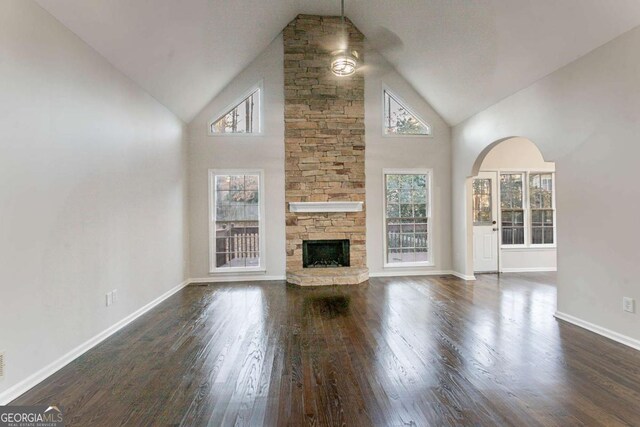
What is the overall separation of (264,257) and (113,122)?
135 inches

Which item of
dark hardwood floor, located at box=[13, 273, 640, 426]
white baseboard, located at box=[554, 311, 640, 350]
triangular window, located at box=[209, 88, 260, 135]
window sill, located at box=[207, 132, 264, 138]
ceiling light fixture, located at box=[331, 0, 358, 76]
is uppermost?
ceiling light fixture, located at box=[331, 0, 358, 76]

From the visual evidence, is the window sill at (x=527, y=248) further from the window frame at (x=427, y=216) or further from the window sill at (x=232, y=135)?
the window sill at (x=232, y=135)

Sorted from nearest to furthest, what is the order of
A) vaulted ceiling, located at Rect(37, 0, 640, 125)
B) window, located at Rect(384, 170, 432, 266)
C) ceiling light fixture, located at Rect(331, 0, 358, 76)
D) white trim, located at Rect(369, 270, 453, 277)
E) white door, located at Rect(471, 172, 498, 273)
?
vaulted ceiling, located at Rect(37, 0, 640, 125)
ceiling light fixture, located at Rect(331, 0, 358, 76)
white trim, located at Rect(369, 270, 453, 277)
window, located at Rect(384, 170, 432, 266)
white door, located at Rect(471, 172, 498, 273)

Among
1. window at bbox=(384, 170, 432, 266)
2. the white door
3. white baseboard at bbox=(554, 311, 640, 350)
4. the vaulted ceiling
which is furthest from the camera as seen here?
the white door

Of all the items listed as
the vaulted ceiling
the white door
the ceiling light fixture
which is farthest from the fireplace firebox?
the vaulted ceiling

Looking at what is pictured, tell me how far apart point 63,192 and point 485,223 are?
270 inches

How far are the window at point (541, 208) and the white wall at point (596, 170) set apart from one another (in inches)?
123

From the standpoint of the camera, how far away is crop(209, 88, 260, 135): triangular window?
621 centimetres

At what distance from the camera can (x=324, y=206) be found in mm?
6137

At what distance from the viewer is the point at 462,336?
3.22 m

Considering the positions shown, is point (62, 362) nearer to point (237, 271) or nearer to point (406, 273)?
point (237, 271)

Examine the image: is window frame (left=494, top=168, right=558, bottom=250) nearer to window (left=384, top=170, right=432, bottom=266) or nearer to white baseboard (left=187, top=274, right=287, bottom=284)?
window (left=384, top=170, right=432, bottom=266)

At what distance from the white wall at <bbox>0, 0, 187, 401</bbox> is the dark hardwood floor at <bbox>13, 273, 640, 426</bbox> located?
1.29 ft

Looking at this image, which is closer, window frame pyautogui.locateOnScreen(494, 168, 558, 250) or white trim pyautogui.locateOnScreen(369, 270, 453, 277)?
white trim pyautogui.locateOnScreen(369, 270, 453, 277)
